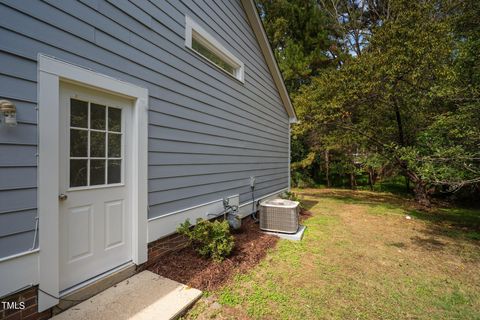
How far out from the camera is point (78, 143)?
2479 millimetres

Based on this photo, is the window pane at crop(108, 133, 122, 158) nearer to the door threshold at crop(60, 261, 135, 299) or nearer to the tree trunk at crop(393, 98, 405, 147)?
the door threshold at crop(60, 261, 135, 299)

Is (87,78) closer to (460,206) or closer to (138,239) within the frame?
(138,239)

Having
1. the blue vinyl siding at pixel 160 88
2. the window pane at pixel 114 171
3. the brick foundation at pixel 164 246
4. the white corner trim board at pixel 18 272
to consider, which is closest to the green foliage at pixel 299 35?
the blue vinyl siding at pixel 160 88

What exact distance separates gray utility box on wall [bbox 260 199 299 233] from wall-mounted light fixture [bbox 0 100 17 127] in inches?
159

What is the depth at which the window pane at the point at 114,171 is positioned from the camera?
2785mm

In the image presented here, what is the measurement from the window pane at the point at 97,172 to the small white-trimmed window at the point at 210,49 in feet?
7.47

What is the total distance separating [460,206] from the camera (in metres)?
9.16

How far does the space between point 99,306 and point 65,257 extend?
1.87 ft

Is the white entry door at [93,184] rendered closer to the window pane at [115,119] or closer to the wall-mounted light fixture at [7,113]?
the window pane at [115,119]

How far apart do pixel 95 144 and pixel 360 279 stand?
3.76 m

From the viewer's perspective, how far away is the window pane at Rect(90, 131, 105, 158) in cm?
260

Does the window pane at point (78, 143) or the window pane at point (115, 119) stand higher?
the window pane at point (115, 119)

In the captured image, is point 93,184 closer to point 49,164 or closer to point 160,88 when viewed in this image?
point 49,164

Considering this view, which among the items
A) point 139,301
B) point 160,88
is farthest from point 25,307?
point 160,88
